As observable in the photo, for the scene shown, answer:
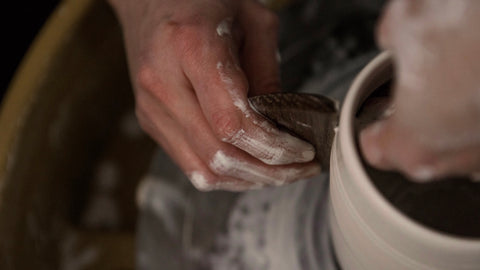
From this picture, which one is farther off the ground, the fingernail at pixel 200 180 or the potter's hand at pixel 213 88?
the potter's hand at pixel 213 88

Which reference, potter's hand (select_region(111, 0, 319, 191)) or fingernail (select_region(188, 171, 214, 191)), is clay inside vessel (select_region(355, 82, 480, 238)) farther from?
fingernail (select_region(188, 171, 214, 191))

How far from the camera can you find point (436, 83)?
48 cm

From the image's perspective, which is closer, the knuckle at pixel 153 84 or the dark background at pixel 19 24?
the knuckle at pixel 153 84

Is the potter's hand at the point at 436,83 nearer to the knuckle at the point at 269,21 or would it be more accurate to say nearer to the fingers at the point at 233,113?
the fingers at the point at 233,113

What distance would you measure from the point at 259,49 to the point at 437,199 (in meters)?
0.38

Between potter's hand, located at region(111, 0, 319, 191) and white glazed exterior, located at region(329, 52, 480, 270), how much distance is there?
14 cm

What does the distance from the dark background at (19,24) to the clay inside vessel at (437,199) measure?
1.35 metres

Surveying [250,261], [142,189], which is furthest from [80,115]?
[250,261]

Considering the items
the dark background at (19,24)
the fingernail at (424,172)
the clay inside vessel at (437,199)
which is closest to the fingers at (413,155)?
the fingernail at (424,172)

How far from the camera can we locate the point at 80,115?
1334mm

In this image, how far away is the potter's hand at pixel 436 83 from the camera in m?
0.47

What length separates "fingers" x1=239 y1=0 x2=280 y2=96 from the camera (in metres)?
0.88

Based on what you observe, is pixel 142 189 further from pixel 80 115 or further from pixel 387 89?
pixel 387 89

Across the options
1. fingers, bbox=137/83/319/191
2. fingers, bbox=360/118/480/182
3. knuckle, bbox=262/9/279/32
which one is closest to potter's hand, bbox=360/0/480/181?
fingers, bbox=360/118/480/182
